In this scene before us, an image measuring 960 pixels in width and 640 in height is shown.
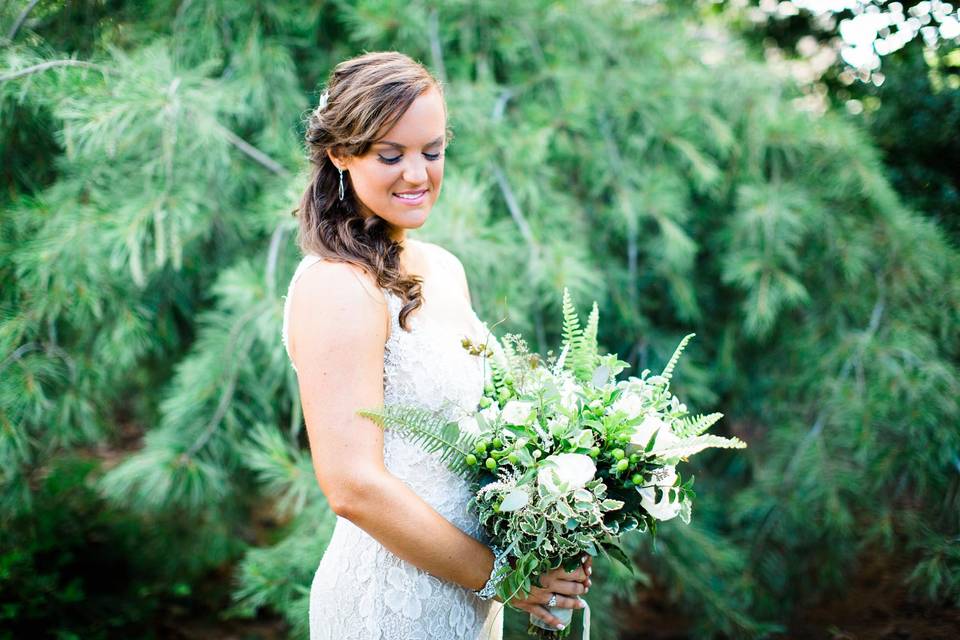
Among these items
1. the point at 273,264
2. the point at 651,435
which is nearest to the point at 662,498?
the point at 651,435

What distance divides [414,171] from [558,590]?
1.00m

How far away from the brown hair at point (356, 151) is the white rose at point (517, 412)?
0.30 m

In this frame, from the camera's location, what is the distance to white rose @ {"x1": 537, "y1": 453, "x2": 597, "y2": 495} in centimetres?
141

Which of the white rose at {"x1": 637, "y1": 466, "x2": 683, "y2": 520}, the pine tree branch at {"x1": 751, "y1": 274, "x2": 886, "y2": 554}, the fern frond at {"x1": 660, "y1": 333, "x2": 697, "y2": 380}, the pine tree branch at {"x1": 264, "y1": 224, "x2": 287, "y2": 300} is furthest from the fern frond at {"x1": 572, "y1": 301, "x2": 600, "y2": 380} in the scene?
the pine tree branch at {"x1": 751, "y1": 274, "x2": 886, "y2": 554}

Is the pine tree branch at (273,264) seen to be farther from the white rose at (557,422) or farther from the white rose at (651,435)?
the white rose at (651,435)

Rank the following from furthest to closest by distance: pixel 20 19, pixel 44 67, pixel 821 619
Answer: pixel 821 619 < pixel 20 19 < pixel 44 67

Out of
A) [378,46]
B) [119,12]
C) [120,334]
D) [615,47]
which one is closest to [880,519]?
[615,47]

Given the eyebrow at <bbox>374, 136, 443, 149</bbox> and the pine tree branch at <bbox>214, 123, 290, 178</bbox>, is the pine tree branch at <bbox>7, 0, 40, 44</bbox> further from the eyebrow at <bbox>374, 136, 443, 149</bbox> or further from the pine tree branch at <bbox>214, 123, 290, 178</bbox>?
the eyebrow at <bbox>374, 136, 443, 149</bbox>

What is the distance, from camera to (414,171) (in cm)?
165

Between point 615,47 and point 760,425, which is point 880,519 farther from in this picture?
point 615,47

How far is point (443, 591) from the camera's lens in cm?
172

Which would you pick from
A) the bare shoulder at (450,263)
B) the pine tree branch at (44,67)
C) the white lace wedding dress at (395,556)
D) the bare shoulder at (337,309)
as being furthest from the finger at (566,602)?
the pine tree branch at (44,67)

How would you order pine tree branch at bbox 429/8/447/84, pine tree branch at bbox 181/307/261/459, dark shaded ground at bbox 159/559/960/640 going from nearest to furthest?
dark shaded ground at bbox 159/559/960/640, pine tree branch at bbox 181/307/261/459, pine tree branch at bbox 429/8/447/84

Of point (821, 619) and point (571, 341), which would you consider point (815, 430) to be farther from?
point (571, 341)
